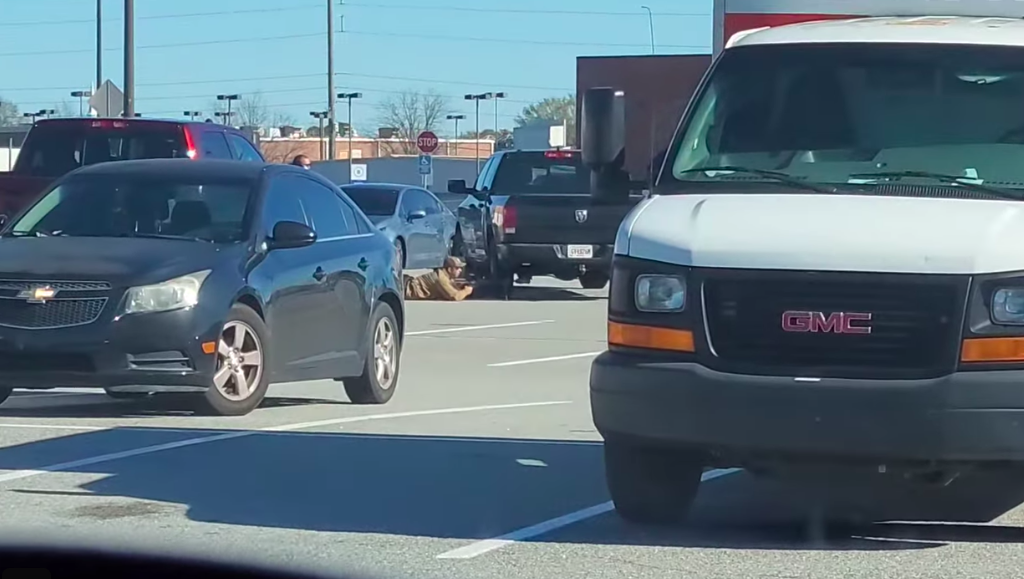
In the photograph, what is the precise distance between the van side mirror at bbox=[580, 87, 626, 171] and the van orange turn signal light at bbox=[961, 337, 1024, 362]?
8.13 ft

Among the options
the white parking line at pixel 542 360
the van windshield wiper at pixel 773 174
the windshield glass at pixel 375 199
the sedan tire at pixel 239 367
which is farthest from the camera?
the windshield glass at pixel 375 199

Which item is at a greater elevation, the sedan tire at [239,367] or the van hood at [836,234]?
the van hood at [836,234]

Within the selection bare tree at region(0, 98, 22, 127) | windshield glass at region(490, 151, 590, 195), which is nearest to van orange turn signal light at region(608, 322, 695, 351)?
windshield glass at region(490, 151, 590, 195)

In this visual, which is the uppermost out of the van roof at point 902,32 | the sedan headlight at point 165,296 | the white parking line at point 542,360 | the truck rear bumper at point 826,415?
the van roof at point 902,32

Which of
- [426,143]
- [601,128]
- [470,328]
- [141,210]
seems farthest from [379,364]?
[426,143]

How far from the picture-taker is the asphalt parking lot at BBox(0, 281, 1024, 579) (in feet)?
22.5

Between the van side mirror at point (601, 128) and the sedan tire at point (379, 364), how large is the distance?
3.69 meters

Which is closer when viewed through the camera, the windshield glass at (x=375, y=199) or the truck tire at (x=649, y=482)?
the truck tire at (x=649, y=482)

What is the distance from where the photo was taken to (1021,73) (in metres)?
7.95

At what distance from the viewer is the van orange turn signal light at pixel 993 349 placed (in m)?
6.58

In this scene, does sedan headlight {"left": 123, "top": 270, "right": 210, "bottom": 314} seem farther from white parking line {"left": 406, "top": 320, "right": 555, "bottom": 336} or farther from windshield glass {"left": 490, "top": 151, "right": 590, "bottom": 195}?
windshield glass {"left": 490, "top": 151, "right": 590, "bottom": 195}

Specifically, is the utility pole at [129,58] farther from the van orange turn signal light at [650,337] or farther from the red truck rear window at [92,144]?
the van orange turn signal light at [650,337]

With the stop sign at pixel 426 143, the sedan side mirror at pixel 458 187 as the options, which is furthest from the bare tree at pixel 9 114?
the sedan side mirror at pixel 458 187

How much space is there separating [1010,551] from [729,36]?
329 centimetres
